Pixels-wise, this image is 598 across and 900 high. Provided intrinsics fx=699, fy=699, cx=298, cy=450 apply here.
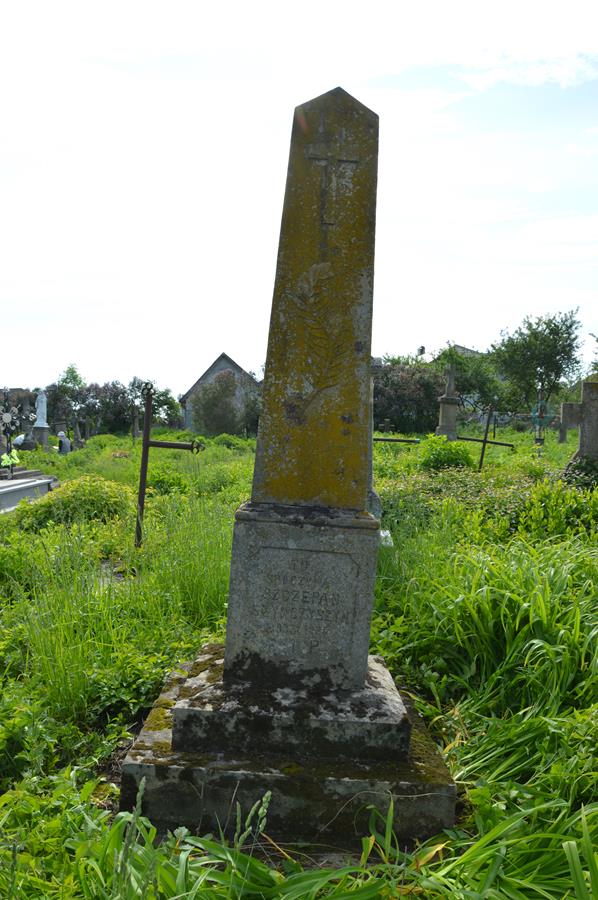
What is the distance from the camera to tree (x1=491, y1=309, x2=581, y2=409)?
36812 millimetres

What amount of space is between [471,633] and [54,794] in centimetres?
233

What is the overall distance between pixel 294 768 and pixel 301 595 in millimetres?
741

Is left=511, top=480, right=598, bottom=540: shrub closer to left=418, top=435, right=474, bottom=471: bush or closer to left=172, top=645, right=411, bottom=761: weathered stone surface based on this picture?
left=172, top=645, right=411, bottom=761: weathered stone surface

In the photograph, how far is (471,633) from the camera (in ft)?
13.1

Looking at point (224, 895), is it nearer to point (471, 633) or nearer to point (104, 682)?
point (104, 682)

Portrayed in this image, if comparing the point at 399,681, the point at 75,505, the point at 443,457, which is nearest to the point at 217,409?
the point at 443,457

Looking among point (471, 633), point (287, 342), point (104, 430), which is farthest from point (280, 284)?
Answer: point (104, 430)

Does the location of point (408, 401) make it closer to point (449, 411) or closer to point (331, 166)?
point (449, 411)

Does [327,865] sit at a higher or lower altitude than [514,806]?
lower

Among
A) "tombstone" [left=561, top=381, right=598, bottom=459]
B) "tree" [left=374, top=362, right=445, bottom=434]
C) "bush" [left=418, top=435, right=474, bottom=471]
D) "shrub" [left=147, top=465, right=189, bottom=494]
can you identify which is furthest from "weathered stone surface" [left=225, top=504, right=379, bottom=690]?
"tree" [left=374, top=362, right=445, bottom=434]

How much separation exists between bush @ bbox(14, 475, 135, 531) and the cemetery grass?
262 centimetres

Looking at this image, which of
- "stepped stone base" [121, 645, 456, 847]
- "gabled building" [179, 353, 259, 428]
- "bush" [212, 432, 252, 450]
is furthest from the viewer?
"gabled building" [179, 353, 259, 428]

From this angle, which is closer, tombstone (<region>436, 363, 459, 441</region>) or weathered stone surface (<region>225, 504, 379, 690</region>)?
weathered stone surface (<region>225, 504, 379, 690</region>)

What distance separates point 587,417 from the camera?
405 inches
